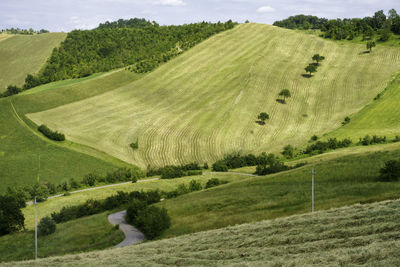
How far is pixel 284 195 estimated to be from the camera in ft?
171

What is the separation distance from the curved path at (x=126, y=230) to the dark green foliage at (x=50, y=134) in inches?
1731

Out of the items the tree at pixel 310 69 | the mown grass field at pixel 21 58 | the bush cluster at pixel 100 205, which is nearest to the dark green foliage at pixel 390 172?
the bush cluster at pixel 100 205

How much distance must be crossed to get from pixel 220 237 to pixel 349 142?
67.1 meters

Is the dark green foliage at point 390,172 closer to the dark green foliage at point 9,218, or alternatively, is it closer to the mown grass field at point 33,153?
the dark green foliage at point 9,218

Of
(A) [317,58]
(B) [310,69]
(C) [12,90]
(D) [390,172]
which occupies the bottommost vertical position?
(D) [390,172]

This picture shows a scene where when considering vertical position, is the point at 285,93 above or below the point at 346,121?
above

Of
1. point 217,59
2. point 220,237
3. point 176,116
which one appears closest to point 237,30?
point 217,59

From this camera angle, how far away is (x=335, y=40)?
552ft

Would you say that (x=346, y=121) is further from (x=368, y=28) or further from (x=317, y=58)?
(x=368, y=28)

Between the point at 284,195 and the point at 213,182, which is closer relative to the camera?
the point at 284,195

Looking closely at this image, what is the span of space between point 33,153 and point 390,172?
73441 mm

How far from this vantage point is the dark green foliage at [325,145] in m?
89.3

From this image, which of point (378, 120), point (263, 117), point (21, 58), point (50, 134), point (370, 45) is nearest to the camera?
point (50, 134)

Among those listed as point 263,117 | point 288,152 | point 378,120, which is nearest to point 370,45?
point 378,120
